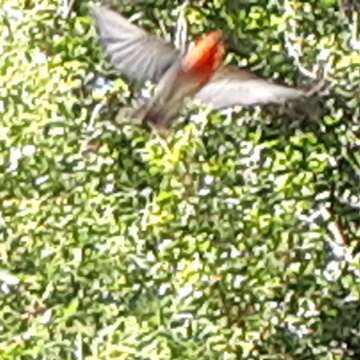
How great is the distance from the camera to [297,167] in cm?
263

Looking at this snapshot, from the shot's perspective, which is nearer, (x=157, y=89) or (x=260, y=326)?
(x=157, y=89)

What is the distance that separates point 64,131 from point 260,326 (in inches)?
18.4

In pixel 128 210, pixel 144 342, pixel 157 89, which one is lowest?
pixel 144 342

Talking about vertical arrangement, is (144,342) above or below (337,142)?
below

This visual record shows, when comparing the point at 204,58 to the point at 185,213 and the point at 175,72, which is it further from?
the point at 185,213

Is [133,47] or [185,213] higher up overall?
[133,47]

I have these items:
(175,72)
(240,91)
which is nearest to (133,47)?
(175,72)

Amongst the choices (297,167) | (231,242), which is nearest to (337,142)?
(297,167)

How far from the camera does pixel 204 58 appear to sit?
2373 millimetres

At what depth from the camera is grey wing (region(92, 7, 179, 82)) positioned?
2521mm

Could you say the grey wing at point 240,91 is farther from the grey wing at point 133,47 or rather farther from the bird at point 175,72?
the grey wing at point 133,47

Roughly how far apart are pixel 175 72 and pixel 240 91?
0.43 feet

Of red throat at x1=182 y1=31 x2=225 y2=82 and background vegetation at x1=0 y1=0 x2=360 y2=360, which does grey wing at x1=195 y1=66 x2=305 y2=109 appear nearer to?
red throat at x1=182 y1=31 x2=225 y2=82

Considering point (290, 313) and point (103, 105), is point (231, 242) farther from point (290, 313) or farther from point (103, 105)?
point (103, 105)
